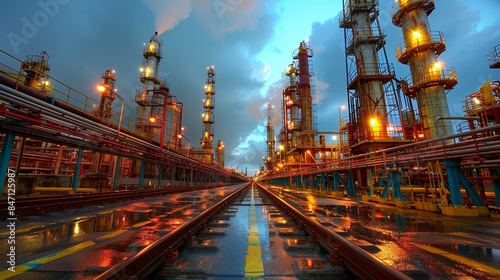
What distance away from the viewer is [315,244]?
3.60m

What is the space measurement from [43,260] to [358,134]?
22110mm

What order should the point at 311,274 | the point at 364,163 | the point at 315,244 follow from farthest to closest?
the point at 364,163 → the point at 315,244 → the point at 311,274

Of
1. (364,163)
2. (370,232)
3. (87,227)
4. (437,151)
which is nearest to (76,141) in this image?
(87,227)

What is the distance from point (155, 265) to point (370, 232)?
4167 millimetres

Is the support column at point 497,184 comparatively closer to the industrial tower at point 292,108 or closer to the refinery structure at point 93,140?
the refinery structure at point 93,140

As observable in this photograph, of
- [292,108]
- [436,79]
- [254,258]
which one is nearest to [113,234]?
[254,258]

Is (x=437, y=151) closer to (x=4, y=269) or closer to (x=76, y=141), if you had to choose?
(x=4, y=269)

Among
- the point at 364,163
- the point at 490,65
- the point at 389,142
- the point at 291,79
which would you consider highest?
the point at 291,79

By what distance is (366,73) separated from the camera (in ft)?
68.8

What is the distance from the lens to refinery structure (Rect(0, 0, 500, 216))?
23.7ft

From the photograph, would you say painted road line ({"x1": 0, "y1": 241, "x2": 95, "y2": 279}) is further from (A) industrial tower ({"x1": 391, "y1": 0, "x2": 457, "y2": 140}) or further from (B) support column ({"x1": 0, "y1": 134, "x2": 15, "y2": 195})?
(A) industrial tower ({"x1": 391, "y1": 0, "x2": 457, "y2": 140})

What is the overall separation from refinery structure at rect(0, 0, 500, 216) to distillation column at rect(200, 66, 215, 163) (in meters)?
14.9

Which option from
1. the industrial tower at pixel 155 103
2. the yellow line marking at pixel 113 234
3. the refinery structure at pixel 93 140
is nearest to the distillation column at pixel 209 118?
the refinery structure at pixel 93 140

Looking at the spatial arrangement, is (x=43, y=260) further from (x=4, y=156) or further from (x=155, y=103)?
(x=155, y=103)
